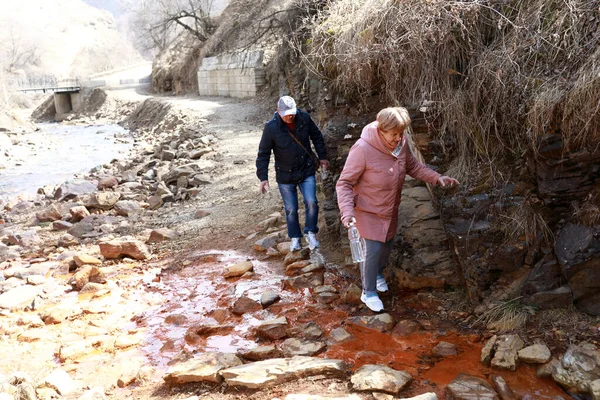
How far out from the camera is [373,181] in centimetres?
418

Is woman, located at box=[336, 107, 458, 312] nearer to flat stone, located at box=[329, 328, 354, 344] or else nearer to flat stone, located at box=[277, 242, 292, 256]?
flat stone, located at box=[329, 328, 354, 344]

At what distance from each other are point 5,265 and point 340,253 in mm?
4882

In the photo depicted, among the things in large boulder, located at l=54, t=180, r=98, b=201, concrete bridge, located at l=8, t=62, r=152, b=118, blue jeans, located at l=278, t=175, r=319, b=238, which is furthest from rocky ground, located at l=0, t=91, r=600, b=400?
concrete bridge, located at l=8, t=62, r=152, b=118

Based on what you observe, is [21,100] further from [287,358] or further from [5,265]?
[287,358]

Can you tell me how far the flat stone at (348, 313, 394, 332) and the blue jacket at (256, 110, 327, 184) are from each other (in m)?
1.79

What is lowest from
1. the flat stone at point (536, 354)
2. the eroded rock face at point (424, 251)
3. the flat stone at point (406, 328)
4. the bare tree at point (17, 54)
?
the flat stone at point (406, 328)

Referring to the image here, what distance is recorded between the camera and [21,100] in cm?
4497

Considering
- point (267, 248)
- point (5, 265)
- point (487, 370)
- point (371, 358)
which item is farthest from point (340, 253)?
point (5, 265)

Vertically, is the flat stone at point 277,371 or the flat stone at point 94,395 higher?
the flat stone at point 277,371

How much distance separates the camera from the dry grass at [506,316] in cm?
403

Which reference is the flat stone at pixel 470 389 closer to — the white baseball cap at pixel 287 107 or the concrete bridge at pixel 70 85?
the white baseball cap at pixel 287 107

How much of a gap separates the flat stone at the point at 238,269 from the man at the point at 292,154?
76 centimetres

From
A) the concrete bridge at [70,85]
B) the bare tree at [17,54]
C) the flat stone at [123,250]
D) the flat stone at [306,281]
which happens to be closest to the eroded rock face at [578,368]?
the flat stone at [306,281]

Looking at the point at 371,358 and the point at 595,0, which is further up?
the point at 595,0
